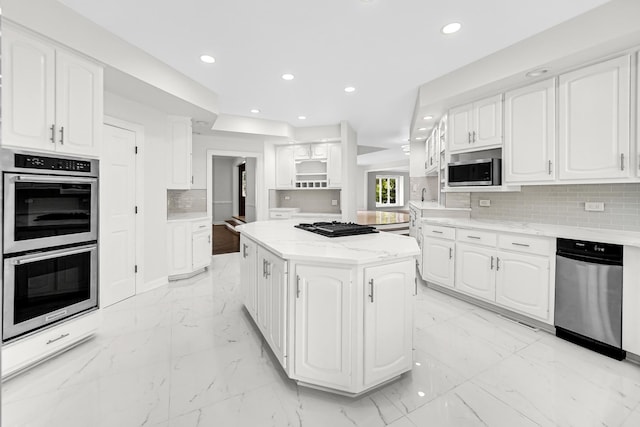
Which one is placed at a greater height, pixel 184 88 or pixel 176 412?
pixel 184 88

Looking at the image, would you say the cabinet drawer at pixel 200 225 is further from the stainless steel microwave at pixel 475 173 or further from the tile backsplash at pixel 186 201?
the stainless steel microwave at pixel 475 173

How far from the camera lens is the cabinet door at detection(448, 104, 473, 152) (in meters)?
3.74

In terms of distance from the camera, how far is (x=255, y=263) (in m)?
2.79

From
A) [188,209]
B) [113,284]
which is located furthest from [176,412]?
[188,209]

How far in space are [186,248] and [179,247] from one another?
10 centimetres

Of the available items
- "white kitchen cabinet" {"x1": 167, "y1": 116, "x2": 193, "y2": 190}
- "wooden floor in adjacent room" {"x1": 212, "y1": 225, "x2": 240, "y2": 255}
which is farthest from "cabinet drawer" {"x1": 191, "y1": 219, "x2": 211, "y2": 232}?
"wooden floor in adjacent room" {"x1": 212, "y1": 225, "x2": 240, "y2": 255}

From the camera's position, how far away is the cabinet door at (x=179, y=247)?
4.37 m

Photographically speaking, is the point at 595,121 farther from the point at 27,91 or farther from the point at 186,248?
the point at 186,248

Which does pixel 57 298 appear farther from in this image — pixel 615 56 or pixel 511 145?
pixel 615 56

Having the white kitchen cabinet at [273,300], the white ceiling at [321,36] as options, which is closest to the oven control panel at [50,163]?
the white ceiling at [321,36]

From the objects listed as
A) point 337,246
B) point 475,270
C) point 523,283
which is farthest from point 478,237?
point 337,246

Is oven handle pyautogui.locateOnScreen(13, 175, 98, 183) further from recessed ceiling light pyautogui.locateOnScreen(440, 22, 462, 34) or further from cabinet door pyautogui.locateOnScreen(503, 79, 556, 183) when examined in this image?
cabinet door pyautogui.locateOnScreen(503, 79, 556, 183)

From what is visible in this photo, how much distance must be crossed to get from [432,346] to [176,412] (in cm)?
188

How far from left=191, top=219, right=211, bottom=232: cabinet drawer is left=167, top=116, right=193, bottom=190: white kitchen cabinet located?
0.51 metres
